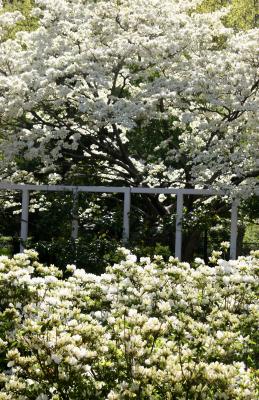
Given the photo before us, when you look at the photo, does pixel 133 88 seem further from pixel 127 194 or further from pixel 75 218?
pixel 75 218

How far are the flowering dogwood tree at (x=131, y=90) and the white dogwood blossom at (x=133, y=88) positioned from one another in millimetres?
17

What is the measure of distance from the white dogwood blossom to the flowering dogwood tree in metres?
0.02

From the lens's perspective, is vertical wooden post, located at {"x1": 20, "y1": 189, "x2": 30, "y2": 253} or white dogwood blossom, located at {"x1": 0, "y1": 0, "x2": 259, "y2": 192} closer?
white dogwood blossom, located at {"x1": 0, "y1": 0, "x2": 259, "y2": 192}

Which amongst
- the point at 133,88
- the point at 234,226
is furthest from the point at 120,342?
the point at 133,88

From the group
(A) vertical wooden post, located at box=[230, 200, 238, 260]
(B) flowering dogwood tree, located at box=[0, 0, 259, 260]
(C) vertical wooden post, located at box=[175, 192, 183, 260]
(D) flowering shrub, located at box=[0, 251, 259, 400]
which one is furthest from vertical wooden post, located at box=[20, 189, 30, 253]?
(D) flowering shrub, located at box=[0, 251, 259, 400]

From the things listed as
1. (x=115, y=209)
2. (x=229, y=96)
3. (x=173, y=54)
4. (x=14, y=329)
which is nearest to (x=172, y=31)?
(x=173, y=54)

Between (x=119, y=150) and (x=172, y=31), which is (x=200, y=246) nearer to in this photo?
(x=119, y=150)

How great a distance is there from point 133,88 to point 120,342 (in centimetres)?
805

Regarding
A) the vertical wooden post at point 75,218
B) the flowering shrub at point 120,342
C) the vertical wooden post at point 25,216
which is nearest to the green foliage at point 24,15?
the vertical wooden post at point 25,216

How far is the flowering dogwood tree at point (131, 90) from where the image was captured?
29.9 feet

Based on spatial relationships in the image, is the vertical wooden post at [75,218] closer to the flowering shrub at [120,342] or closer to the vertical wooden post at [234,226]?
the vertical wooden post at [234,226]

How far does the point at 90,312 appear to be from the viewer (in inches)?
148

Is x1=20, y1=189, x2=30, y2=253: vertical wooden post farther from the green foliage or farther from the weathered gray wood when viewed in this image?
the green foliage

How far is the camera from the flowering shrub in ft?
9.06
